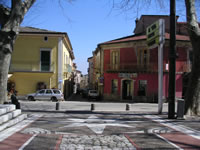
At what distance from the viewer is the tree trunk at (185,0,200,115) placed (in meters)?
11.3

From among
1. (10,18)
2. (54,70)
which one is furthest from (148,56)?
(10,18)

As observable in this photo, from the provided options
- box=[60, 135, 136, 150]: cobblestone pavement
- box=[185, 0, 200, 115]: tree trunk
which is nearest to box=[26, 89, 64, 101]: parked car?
box=[185, 0, 200, 115]: tree trunk

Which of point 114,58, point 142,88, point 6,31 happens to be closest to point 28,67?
point 114,58

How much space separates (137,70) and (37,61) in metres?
12.1

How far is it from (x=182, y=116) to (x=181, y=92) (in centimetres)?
1644

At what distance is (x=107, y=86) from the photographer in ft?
93.8

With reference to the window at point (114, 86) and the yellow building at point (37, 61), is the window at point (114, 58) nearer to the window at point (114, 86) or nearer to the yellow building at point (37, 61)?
the window at point (114, 86)

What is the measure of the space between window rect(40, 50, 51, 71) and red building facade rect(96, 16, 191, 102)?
7434 millimetres

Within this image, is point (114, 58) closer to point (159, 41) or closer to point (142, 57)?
point (142, 57)

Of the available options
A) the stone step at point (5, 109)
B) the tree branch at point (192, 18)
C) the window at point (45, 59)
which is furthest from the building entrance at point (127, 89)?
the stone step at point (5, 109)

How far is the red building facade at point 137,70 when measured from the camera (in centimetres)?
2614

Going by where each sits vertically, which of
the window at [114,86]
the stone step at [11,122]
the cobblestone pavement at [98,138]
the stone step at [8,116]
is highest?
the window at [114,86]

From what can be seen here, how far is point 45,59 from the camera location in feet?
88.0

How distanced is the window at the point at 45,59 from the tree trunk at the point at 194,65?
61.6ft
